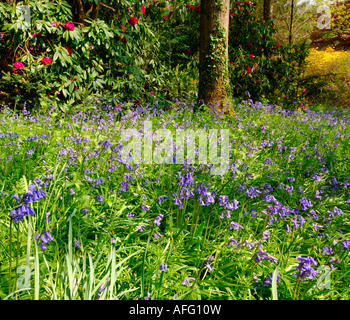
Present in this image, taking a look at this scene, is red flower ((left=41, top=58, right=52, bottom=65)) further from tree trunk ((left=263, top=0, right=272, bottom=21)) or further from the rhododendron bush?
tree trunk ((left=263, top=0, right=272, bottom=21))

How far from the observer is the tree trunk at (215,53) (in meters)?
5.30

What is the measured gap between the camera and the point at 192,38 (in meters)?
9.66

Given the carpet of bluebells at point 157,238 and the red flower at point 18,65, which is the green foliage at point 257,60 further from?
the carpet of bluebells at point 157,238

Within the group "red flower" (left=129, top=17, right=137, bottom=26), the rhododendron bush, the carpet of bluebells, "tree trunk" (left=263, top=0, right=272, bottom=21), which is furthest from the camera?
"tree trunk" (left=263, top=0, right=272, bottom=21)

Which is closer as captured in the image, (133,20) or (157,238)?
(157,238)

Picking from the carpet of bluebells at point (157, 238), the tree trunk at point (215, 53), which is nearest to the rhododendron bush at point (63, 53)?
the tree trunk at point (215, 53)

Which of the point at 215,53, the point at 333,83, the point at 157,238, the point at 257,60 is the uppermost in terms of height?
the point at 333,83

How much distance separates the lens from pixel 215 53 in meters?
5.38

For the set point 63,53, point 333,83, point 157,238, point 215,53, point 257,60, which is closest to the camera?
point 157,238

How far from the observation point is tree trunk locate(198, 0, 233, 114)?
17.4 feet

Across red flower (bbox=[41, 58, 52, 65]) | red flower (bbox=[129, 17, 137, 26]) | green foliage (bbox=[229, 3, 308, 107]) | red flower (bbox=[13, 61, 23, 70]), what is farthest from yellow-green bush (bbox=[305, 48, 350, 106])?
red flower (bbox=[13, 61, 23, 70])

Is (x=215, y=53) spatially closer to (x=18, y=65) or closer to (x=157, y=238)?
(x=18, y=65)

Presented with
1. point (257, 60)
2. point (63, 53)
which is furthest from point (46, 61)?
point (257, 60)
